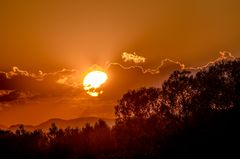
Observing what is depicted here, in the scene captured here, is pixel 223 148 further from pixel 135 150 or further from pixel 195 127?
pixel 135 150

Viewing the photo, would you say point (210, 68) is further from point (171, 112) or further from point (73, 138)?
point (73, 138)

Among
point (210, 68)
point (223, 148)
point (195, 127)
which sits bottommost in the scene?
point (223, 148)

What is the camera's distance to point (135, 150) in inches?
3524

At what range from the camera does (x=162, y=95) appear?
10456cm

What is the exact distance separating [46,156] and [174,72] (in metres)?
40.5

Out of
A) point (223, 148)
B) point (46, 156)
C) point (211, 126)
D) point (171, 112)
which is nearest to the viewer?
point (223, 148)

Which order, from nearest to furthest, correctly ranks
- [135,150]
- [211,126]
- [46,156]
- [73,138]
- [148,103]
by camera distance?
[211,126] → [135,150] → [148,103] → [46,156] → [73,138]

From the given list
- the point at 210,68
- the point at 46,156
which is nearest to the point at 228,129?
the point at 210,68

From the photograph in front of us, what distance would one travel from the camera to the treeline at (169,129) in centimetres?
7756

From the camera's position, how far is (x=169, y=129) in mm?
87125

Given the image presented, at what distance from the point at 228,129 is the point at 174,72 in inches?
1094

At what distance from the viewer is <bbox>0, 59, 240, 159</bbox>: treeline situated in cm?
7756

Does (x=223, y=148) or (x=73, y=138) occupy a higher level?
(x=73, y=138)

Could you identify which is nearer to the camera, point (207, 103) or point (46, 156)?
point (207, 103)
